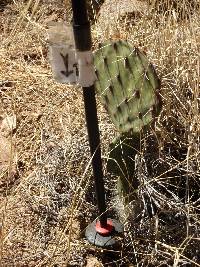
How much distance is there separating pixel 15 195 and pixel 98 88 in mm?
493

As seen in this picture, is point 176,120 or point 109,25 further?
point 109,25

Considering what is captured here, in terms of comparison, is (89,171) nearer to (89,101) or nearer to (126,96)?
(126,96)

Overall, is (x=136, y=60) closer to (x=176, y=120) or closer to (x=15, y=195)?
(x=176, y=120)

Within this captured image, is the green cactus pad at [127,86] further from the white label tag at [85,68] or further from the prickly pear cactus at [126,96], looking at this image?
the white label tag at [85,68]

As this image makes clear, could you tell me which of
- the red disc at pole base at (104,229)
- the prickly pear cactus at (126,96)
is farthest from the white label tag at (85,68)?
the red disc at pole base at (104,229)

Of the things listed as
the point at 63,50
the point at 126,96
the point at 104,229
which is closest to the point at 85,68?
the point at 63,50

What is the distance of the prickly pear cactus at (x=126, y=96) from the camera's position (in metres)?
1.44

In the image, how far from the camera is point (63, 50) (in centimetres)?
125

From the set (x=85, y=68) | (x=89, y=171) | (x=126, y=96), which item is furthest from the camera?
(x=89, y=171)

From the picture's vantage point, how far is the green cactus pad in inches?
56.7

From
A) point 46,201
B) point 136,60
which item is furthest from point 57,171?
point 136,60

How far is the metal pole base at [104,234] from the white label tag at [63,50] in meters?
0.50

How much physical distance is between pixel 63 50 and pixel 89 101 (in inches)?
5.5

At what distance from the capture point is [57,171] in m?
1.80
